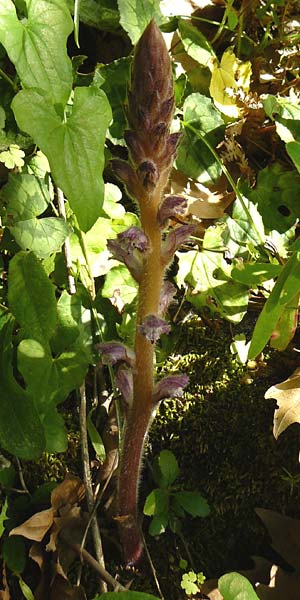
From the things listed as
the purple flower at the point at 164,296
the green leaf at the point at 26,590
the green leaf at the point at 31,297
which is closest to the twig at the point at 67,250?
the green leaf at the point at 31,297

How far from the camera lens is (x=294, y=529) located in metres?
1.96

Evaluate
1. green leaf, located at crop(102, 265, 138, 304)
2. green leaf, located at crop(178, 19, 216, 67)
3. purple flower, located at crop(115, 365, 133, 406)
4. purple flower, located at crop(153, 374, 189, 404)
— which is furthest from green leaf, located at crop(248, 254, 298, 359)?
green leaf, located at crop(178, 19, 216, 67)

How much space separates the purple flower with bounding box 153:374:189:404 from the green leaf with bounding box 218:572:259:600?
0.41 meters

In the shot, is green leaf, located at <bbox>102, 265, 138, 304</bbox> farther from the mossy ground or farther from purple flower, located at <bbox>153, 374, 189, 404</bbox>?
purple flower, located at <bbox>153, 374, 189, 404</bbox>

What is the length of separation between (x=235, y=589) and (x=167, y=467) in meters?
0.48

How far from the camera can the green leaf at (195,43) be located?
2.14 metres

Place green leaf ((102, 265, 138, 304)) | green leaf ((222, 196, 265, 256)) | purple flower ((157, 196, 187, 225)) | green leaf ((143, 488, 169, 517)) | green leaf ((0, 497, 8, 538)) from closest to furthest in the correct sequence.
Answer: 1. purple flower ((157, 196, 187, 225))
2. green leaf ((0, 497, 8, 538))
3. green leaf ((143, 488, 169, 517))
4. green leaf ((102, 265, 138, 304))
5. green leaf ((222, 196, 265, 256))

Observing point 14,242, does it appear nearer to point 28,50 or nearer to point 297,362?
point 28,50

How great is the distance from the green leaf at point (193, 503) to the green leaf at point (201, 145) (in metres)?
0.94

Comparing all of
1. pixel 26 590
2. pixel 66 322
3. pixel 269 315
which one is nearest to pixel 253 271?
pixel 269 315

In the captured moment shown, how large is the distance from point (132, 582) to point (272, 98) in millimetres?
1448

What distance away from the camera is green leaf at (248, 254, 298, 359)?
1.64m

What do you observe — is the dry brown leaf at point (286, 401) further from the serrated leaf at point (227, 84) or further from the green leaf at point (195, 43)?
the green leaf at point (195, 43)

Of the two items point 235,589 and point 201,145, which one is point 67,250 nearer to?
point 201,145
